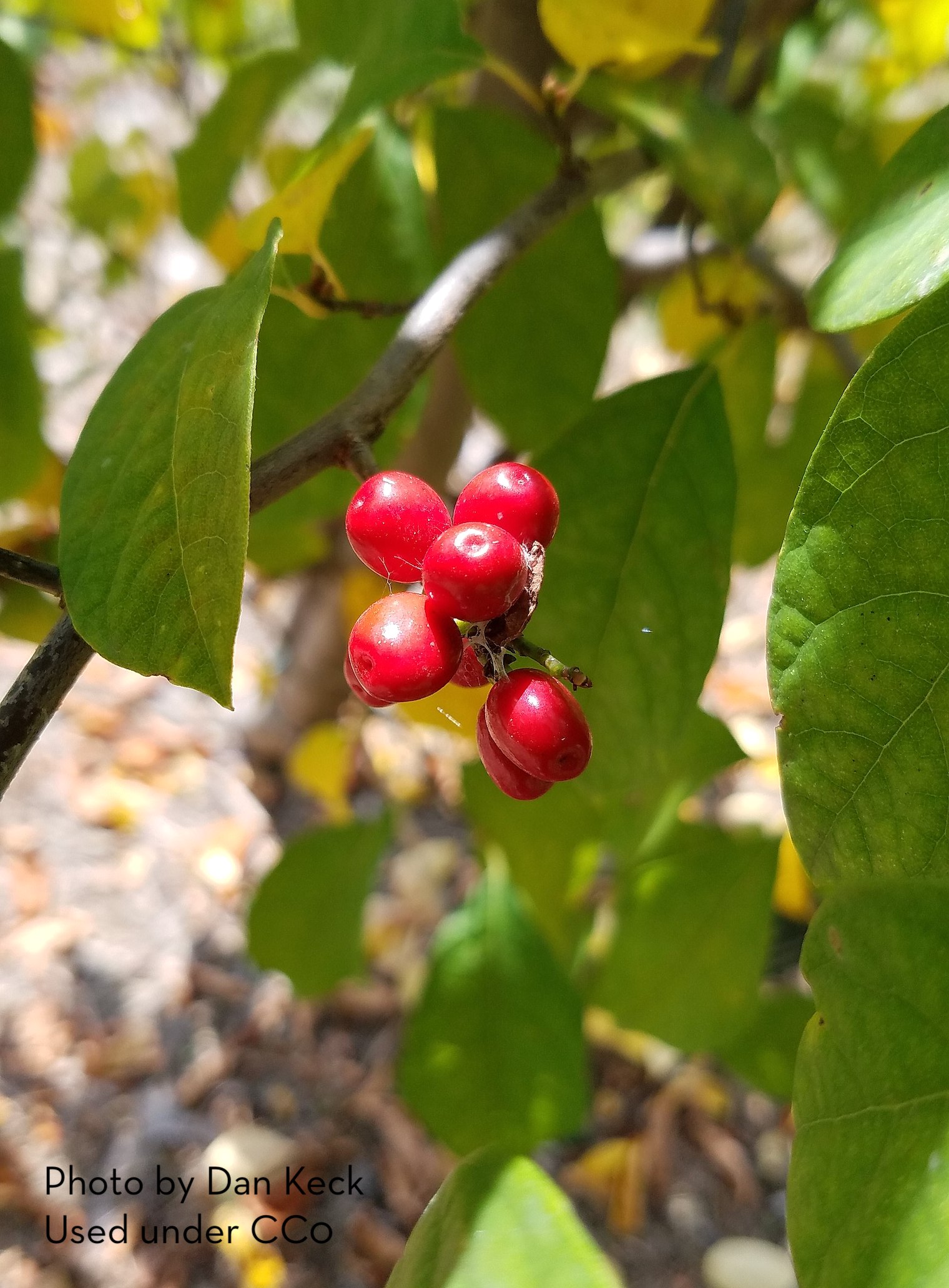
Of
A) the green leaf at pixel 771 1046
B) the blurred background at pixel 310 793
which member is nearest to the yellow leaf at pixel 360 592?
the blurred background at pixel 310 793

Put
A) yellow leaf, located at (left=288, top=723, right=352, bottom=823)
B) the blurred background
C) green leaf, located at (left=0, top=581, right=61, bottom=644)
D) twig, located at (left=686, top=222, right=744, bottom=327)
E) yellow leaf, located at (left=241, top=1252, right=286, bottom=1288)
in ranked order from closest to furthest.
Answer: green leaf, located at (left=0, top=581, right=61, bottom=644), twig, located at (left=686, top=222, right=744, bottom=327), the blurred background, yellow leaf, located at (left=241, top=1252, right=286, bottom=1288), yellow leaf, located at (left=288, top=723, right=352, bottom=823)

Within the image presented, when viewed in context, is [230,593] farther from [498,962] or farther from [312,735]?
[312,735]

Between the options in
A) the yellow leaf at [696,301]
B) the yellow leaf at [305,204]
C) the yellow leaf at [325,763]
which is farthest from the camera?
the yellow leaf at [325,763]

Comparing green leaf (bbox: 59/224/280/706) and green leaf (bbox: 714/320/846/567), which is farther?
green leaf (bbox: 714/320/846/567)

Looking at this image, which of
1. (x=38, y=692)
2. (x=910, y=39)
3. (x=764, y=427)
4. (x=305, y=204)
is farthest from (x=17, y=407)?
(x=910, y=39)

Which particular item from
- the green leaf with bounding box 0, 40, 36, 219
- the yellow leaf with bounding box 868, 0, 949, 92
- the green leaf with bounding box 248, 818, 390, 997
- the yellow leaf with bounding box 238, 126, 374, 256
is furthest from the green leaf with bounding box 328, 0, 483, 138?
the green leaf with bounding box 248, 818, 390, 997

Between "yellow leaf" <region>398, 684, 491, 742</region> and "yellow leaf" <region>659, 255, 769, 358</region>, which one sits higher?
"yellow leaf" <region>398, 684, 491, 742</region>

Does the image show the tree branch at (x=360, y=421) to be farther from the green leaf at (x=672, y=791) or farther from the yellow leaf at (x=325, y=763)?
the yellow leaf at (x=325, y=763)

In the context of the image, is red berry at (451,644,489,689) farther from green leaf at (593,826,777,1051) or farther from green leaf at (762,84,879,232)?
green leaf at (762,84,879,232)
